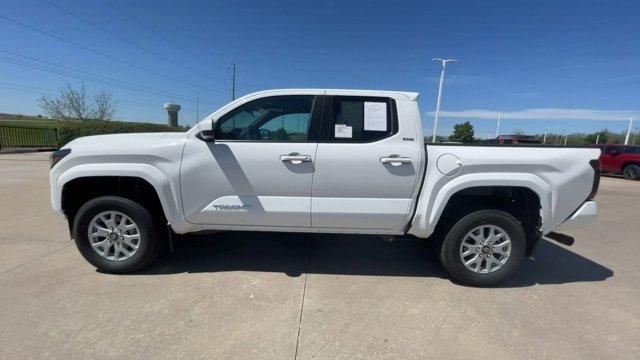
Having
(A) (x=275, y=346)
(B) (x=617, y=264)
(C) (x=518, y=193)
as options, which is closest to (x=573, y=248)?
(B) (x=617, y=264)

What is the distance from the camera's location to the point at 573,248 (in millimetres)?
5051

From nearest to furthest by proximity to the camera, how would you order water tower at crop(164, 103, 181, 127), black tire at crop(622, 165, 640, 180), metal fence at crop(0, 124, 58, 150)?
1. black tire at crop(622, 165, 640, 180)
2. metal fence at crop(0, 124, 58, 150)
3. water tower at crop(164, 103, 181, 127)

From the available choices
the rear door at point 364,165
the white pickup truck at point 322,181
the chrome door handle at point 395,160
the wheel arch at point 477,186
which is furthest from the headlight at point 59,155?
the wheel arch at point 477,186

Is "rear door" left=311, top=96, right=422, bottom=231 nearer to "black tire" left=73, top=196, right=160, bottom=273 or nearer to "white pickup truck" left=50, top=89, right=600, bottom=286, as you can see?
"white pickup truck" left=50, top=89, right=600, bottom=286

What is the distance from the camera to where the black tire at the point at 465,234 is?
3512 mm

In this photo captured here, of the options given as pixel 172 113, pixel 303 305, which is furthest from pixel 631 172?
pixel 172 113

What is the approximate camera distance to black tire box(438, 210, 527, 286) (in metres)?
3.51

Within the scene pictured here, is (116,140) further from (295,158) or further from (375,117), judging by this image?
(375,117)

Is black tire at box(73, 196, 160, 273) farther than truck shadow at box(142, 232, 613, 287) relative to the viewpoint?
No

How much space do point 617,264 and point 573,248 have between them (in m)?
0.60

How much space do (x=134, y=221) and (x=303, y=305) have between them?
6.31 feet

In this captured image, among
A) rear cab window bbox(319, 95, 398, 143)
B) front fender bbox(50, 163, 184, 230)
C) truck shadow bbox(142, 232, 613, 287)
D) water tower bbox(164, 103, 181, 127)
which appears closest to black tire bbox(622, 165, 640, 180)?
Answer: truck shadow bbox(142, 232, 613, 287)

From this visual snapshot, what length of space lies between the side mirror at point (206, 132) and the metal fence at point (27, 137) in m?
19.7

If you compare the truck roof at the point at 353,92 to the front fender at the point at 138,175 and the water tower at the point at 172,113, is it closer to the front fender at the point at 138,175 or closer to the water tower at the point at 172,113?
the front fender at the point at 138,175
